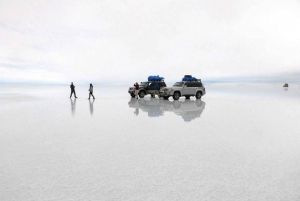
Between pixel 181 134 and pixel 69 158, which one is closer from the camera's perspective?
pixel 69 158

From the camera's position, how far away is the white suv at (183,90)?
2670cm

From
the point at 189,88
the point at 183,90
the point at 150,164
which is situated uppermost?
the point at 189,88

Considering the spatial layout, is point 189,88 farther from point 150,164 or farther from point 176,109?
point 150,164

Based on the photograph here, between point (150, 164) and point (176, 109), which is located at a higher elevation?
point (176, 109)

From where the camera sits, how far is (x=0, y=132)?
931cm

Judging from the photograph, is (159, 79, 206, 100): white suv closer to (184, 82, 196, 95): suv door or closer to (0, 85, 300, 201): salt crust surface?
(184, 82, 196, 95): suv door

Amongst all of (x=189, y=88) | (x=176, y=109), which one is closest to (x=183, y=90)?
(x=189, y=88)

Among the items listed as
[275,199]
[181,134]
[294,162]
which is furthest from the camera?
[181,134]

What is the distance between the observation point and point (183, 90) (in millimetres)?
27594

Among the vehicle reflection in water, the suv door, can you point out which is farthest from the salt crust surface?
the suv door

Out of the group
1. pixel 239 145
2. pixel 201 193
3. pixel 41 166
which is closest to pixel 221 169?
pixel 201 193

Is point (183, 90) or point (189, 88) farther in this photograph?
point (189, 88)

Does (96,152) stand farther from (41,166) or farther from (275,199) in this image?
(275,199)

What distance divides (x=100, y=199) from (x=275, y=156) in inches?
176
